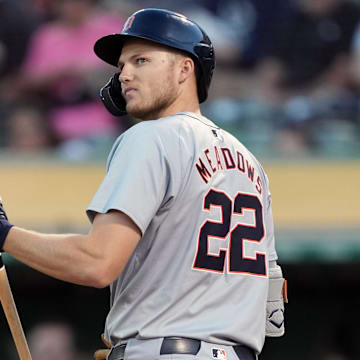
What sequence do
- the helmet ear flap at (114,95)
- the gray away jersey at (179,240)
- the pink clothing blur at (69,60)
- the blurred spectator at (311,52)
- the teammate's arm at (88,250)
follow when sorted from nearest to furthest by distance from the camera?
the teammate's arm at (88,250) → the gray away jersey at (179,240) → the helmet ear flap at (114,95) → the pink clothing blur at (69,60) → the blurred spectator at (311,52)

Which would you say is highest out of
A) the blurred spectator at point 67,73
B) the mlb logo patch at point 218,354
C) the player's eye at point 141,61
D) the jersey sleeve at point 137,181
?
the blurred spectator at point 67,73

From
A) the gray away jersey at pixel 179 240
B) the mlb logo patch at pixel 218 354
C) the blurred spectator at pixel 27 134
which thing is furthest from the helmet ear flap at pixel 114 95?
the blurred spectator at pixel 27 134

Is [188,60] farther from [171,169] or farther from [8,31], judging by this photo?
[8,31]

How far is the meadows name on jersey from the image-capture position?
110 inches

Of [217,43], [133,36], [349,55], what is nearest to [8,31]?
[217,43]

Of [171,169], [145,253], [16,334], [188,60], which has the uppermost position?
[188,60]

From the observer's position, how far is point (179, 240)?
275 cm

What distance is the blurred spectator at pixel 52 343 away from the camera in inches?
270

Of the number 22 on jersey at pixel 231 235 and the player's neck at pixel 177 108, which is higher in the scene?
the player's neck at pixel 177 108

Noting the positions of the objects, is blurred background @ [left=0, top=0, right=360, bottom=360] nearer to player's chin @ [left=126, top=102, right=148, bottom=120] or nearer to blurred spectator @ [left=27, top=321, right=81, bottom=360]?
blurred spectator @ [left=27, top=321, right=81, bottom=360]

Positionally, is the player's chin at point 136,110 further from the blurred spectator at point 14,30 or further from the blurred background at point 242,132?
the blurred spectator at point 14,30

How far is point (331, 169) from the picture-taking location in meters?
7.51

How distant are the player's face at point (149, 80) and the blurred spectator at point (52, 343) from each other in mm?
4247

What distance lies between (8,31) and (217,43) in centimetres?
191
